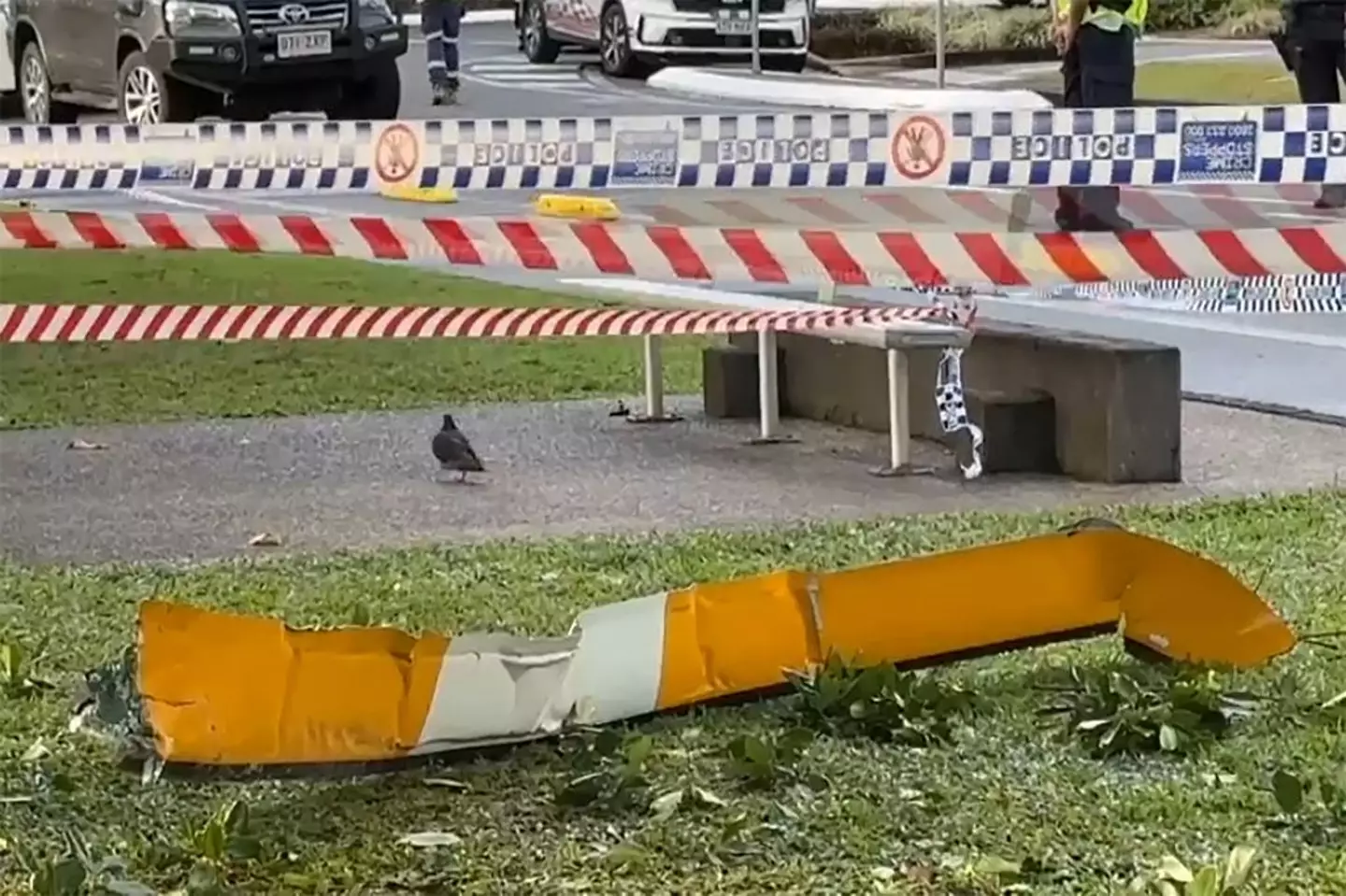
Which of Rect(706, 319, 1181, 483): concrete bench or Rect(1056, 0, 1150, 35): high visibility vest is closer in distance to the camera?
Rect(706, 319, 1181, 483): concrete bench

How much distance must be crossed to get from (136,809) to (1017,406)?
421cm

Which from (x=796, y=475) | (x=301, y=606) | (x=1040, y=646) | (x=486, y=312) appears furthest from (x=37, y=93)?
(x=1040, y=646)

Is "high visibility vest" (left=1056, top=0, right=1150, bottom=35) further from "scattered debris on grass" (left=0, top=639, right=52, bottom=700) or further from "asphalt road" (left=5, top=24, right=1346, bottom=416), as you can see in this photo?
"scattered debris on grass" (left=0, top=639, right=52, bottom=700)

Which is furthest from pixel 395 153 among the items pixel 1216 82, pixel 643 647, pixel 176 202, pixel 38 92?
pixel 1216 82

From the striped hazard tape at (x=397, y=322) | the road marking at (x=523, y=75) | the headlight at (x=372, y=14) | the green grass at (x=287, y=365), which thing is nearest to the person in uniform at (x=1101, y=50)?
the green grass at (x=287, y=365)

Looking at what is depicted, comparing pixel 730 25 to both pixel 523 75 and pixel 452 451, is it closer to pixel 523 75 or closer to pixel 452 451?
pixel 523 75

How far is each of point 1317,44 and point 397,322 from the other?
7.15m

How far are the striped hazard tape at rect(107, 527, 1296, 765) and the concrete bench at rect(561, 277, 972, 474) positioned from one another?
272 cm

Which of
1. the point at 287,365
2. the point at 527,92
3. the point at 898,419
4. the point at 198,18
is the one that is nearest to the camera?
the point at 898,419

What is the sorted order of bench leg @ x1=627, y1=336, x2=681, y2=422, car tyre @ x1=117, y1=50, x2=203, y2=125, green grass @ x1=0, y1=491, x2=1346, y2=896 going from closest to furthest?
green grass @ x1=0, y1=491, x2=1346, y2=896, bench leg @ x1=627, y1=336, x2=681, y2=422, car tyre @ x1=117, y1=50, x2=203, y2=125

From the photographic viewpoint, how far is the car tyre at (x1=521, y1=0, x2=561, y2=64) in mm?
29109

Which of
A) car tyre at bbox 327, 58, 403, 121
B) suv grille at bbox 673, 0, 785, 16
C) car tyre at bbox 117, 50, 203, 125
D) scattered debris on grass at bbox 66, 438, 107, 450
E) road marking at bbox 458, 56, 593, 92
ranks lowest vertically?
road marking at bbox 458, 56, 593, 92

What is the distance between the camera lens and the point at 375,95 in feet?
58.7

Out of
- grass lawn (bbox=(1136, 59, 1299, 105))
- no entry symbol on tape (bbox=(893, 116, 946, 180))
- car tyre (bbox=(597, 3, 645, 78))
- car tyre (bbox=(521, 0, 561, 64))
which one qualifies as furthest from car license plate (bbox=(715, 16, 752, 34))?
no entry symbol on tape (bbox=(893, 116, 946, 180))
